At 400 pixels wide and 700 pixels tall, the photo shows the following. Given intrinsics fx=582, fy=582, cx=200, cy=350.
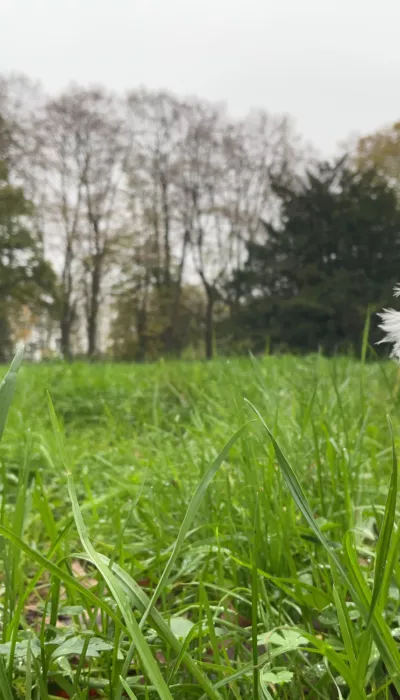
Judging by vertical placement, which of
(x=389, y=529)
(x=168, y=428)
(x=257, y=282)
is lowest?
(x=168, y=428)

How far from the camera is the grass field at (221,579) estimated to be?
1.78 feet

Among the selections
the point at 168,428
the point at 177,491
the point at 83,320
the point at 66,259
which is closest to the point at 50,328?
the point at 83,320

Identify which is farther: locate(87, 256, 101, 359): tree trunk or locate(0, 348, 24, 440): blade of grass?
locate(87, 256, 101, 359): tree trunk

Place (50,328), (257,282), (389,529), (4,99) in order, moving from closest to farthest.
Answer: (389,529) → (4,99) → (257,282) → (50,328)

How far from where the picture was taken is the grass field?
54 cm

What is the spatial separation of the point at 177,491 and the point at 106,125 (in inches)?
790

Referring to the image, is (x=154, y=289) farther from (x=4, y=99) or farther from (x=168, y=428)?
(x=168, y=428)

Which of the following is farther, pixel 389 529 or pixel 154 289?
pixel 154 289

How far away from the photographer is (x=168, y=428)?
3080 millimetres

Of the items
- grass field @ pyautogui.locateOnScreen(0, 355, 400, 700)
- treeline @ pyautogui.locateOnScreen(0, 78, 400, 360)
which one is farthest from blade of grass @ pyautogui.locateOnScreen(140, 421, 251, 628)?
treeline @ pyautogui.locateOnScreen(0, 78, 400, 360)

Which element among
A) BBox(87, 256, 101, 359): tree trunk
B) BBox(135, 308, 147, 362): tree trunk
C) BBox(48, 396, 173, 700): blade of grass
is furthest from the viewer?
BBox(135, 308, 147, 362): tree trunk

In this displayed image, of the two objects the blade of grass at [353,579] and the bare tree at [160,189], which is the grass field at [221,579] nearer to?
the blade of grass at [353,579]

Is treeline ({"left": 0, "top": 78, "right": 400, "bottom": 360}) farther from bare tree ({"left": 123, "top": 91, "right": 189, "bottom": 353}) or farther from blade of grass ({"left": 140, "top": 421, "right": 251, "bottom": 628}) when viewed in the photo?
blade of grass ({"left": 140, "top": 421, "right": 251, "bottom": 628})

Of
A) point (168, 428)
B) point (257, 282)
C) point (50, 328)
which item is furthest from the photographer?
point (50, 328)
